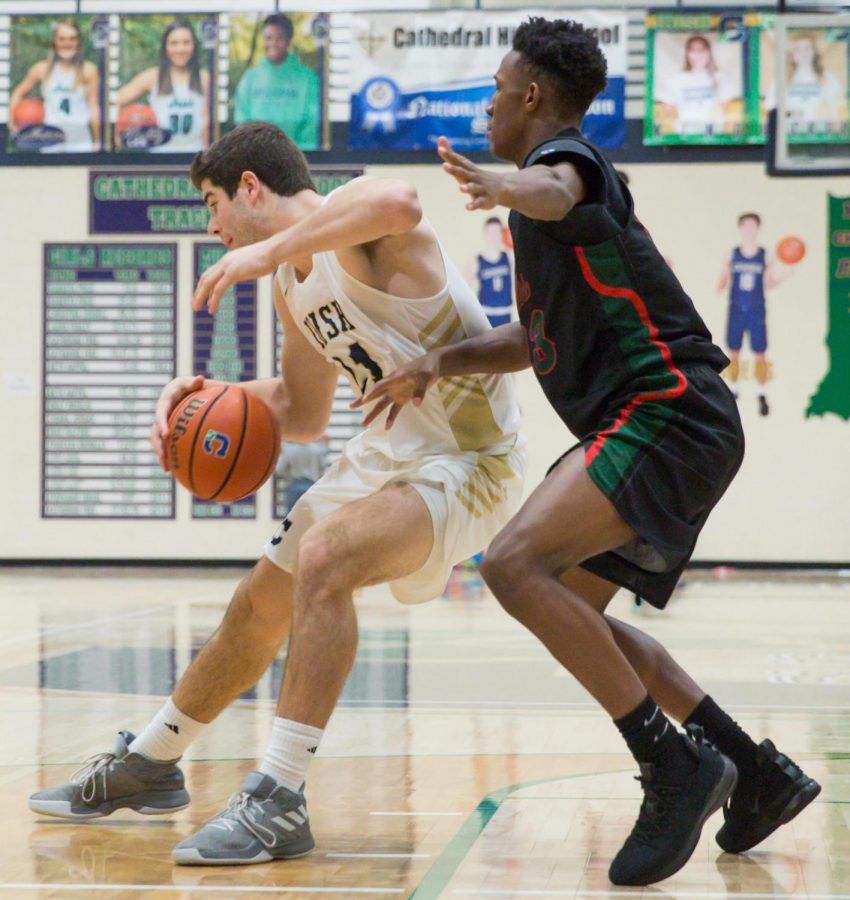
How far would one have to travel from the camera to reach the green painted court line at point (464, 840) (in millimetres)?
2895

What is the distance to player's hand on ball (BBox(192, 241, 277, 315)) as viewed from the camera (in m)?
3.05

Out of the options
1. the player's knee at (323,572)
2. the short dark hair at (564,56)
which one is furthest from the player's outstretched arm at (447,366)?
the short dark hair at (564,56)

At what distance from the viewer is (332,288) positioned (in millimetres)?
3523

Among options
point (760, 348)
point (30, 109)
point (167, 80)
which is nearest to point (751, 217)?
point (760, 348)

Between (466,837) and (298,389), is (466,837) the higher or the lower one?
the lower one

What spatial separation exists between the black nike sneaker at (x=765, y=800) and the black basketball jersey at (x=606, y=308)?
88 cm

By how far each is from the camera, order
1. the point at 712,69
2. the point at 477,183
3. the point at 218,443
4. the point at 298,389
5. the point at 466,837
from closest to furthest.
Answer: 1. the point at 477,183
2. the point at 466,837
3. the point at 218,443
4. the point at 298,389
5. the point at 712,69

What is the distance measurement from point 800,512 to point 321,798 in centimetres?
979

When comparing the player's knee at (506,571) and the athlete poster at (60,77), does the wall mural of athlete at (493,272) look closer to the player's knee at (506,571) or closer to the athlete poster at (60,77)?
the athlete poster at (60,77)

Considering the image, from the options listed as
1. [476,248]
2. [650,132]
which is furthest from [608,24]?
[476,248]

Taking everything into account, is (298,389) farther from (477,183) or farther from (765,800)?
(765,800)

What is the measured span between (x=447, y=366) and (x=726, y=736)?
1.07m

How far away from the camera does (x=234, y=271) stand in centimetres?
307

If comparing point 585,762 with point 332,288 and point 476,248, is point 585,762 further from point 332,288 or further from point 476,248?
point 476,248
